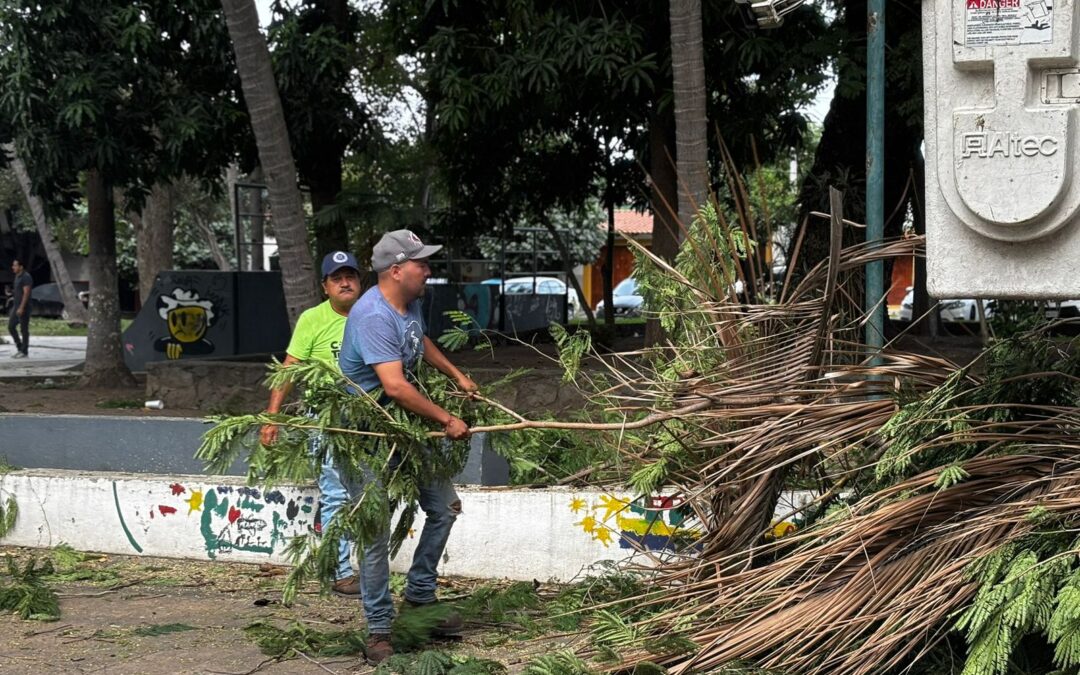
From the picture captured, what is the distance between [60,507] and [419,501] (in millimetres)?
3260

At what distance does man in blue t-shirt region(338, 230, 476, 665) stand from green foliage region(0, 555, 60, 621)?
188cm

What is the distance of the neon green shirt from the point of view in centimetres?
655

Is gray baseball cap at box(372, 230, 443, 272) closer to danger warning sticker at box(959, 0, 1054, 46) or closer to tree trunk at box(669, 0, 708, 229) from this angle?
danger warning sticker at box(959, 0, 1054, 46)

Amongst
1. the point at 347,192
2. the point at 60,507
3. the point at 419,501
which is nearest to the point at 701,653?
the point at 419,501

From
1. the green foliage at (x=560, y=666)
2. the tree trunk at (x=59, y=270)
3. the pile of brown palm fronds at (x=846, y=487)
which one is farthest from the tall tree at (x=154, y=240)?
the green foliage at (x=560, y=666)

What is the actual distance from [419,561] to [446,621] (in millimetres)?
312

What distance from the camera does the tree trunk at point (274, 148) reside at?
32.3ft

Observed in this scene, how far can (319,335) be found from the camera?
260 inches

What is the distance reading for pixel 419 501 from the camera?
18.1 ft

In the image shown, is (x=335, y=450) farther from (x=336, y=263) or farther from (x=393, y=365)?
(x=336, y=263)

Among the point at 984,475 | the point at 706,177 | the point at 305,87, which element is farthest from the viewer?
the point at 305,87

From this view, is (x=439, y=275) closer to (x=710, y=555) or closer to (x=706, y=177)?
(x=706, y=177)

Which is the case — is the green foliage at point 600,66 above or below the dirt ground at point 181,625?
above

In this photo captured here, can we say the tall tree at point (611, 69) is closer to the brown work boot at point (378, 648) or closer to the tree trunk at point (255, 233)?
the tree trunk at point (255, 233)
